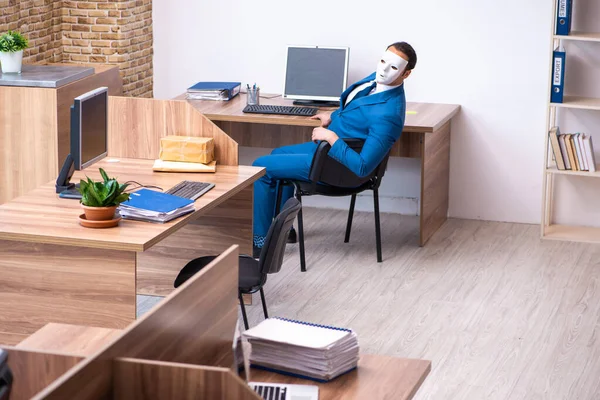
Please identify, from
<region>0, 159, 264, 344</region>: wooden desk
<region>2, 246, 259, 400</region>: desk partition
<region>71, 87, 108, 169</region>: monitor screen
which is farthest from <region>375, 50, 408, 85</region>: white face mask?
<region>2, 246, 259, 400</region>: desk partition

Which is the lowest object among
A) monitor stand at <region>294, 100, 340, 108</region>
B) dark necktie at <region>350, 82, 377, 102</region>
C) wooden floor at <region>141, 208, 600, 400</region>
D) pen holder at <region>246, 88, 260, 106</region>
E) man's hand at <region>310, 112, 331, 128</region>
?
wooden floor at <region>141, 208, 600, 400</region>

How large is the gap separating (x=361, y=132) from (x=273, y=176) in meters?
0.56

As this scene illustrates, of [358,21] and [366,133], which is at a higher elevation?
[358,21]

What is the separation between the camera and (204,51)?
6.87m

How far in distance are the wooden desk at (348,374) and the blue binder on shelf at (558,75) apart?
11.9 feet

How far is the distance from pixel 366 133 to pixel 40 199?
6.60 feet

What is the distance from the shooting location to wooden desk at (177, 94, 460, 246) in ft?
19.3

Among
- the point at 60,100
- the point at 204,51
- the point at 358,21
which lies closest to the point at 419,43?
the point at 358,21

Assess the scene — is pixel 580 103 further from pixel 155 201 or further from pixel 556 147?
pixel 155 201

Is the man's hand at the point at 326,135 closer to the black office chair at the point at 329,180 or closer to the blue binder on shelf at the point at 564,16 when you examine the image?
the black office chair at the point at 329,180

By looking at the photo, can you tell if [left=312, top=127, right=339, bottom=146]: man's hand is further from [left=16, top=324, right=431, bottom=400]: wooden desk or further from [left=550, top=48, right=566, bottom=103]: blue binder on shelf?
[left=16, top=324, right=431, bottom=400]: wooden desk

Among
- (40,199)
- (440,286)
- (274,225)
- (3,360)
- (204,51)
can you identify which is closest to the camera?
(3,360)

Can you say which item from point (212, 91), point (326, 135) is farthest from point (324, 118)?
point (212, 91)

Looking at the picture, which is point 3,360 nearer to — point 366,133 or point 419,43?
point 366,133
